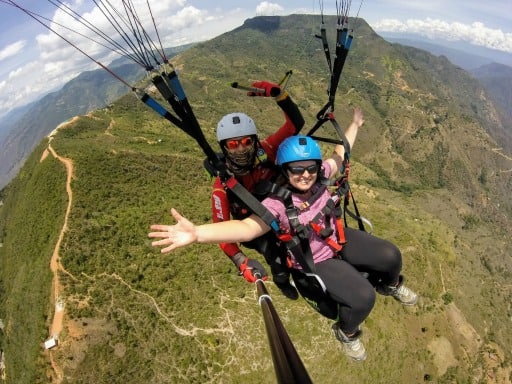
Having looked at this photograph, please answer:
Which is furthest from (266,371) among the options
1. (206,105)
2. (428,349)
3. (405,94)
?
(405,94)

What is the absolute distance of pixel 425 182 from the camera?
428ft

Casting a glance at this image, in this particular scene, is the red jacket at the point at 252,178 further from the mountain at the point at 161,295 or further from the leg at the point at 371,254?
the mountain at the point at 161,295

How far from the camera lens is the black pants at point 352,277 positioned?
5082mm

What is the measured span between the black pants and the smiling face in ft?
4.43

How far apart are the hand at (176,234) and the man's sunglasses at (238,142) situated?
2.30m

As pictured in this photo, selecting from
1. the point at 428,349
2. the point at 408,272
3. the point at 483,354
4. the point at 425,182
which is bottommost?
the point at 425,182

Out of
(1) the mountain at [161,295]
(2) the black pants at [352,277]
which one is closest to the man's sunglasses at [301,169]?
(2) the black pants at [352,277]

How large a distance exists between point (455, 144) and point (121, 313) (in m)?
163

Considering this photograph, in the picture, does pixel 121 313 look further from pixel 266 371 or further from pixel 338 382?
pixel 338 382

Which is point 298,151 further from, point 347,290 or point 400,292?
point 400,292

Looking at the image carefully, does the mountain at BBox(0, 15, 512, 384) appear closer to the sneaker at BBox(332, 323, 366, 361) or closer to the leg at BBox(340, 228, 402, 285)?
the leg at BBox(340, 228, 402, 285)

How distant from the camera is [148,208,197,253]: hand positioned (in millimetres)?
3330

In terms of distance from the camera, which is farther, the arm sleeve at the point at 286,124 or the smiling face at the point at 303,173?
the arm sleeve at the point at 286,124

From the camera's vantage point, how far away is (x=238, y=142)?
18.1 ft
